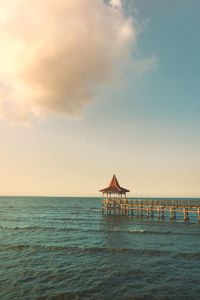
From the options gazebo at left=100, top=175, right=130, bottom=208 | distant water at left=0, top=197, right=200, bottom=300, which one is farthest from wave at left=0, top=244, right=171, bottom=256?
gazebo at left=100, top=175, right=130, bottom=208

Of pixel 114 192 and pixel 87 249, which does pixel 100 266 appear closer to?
pixel 87 249

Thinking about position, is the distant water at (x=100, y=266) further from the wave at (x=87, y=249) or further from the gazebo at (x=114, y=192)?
the gazebo at (x=114, y=192)

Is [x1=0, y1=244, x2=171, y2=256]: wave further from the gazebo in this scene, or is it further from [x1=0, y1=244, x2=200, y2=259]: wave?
the gazebo

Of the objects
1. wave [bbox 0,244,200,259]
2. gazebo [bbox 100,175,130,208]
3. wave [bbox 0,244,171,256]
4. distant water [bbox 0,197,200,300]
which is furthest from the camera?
gazebo [bbox 100,175,130,208]

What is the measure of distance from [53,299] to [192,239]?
60.7 ft

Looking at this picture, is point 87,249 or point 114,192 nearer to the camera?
point 87,249

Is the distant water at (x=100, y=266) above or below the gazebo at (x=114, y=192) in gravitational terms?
below

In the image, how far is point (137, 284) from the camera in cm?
1431

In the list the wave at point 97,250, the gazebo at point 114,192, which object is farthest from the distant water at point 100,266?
the gazebo at point 114,192

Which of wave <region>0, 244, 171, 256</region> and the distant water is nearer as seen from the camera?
the distant water

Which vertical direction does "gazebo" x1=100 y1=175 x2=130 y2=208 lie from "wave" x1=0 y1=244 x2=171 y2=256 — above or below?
above

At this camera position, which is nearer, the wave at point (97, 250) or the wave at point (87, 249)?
the wave at point (97, 250)

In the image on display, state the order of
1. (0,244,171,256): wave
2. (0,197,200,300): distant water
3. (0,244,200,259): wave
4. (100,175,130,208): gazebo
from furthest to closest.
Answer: (100,175,130,208): gazebo → (0,244,171,256): wave → (0,244,200,259): wave → (0,197,200,300): distant water

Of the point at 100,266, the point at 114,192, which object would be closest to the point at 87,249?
the point at 100,266
